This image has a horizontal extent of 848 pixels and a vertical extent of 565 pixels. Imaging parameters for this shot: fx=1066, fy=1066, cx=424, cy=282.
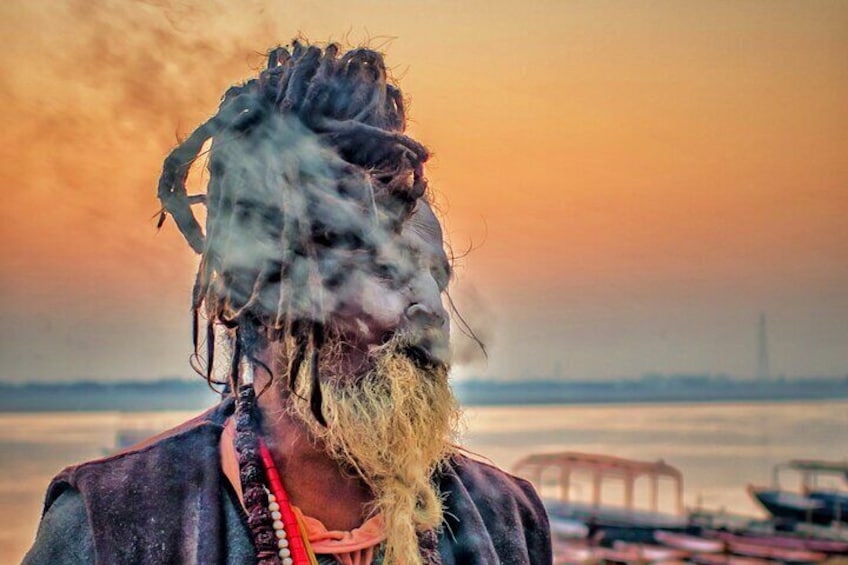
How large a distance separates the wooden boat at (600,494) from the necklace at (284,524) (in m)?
4.39

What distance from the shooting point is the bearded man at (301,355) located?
117cm

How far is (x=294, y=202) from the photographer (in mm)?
1176

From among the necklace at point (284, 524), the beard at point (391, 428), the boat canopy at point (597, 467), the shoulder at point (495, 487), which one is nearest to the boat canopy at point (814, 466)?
the boat canopy at point (597, 467)

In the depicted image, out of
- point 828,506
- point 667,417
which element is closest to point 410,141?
point 667,417

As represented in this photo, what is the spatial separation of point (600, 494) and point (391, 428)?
6.63m

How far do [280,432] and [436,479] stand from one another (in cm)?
22

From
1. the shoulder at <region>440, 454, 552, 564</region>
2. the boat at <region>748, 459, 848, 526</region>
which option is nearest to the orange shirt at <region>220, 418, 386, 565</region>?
the shoulder at <region>440, 454, 552, 564</region>

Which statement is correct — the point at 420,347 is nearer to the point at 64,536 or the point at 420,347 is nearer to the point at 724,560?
the point at 64,536

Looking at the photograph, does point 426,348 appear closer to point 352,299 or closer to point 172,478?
point 352,299

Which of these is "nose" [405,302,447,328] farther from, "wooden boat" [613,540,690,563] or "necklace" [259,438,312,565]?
"wooden boat" [613,540,690,563]

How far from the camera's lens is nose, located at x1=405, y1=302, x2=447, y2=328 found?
1.18 metres

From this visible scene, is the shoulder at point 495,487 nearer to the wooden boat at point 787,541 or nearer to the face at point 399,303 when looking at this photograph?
the face at point 399,303

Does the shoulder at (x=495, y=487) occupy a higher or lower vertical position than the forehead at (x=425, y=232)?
lower

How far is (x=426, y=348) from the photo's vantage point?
47.8 inches
